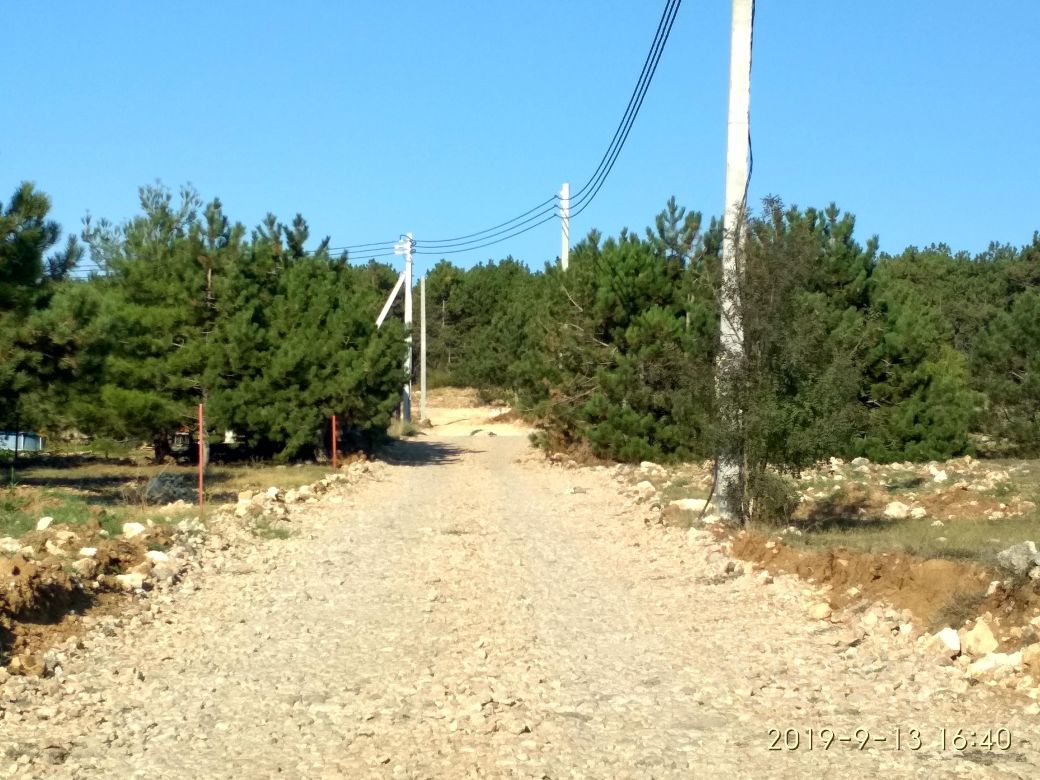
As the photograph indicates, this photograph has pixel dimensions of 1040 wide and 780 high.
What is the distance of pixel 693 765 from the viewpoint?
6344mm

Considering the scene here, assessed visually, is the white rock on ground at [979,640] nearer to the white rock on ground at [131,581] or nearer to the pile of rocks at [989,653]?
the pile of rocks at [989,653]

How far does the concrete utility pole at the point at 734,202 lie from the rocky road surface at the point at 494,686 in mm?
2183

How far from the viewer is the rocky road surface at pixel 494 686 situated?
21.2 feet

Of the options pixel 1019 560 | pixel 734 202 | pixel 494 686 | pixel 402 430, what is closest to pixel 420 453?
pixel 402 430

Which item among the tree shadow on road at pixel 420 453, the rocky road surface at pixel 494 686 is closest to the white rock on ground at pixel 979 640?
the rocky road surface at pixel 494 686

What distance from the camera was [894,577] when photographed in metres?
10.7

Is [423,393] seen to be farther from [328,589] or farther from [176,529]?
[328,589]

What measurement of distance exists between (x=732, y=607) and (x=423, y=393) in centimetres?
4652

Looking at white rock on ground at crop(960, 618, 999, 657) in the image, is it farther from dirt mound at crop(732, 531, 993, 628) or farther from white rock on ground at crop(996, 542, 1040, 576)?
white rock on ground at crop(996, 542, 1040, 576)

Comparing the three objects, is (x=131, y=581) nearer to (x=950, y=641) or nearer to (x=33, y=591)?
(x=33, y=591)

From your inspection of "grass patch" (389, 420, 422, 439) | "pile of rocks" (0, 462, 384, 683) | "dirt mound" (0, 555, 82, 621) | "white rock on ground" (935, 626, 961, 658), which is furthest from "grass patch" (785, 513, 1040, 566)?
"grass patch" (389, 420, 422, 439)

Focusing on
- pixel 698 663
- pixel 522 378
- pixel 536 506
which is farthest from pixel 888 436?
pixel 698 663

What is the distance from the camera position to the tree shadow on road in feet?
114

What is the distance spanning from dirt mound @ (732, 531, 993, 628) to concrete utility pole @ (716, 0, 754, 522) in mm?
2740
